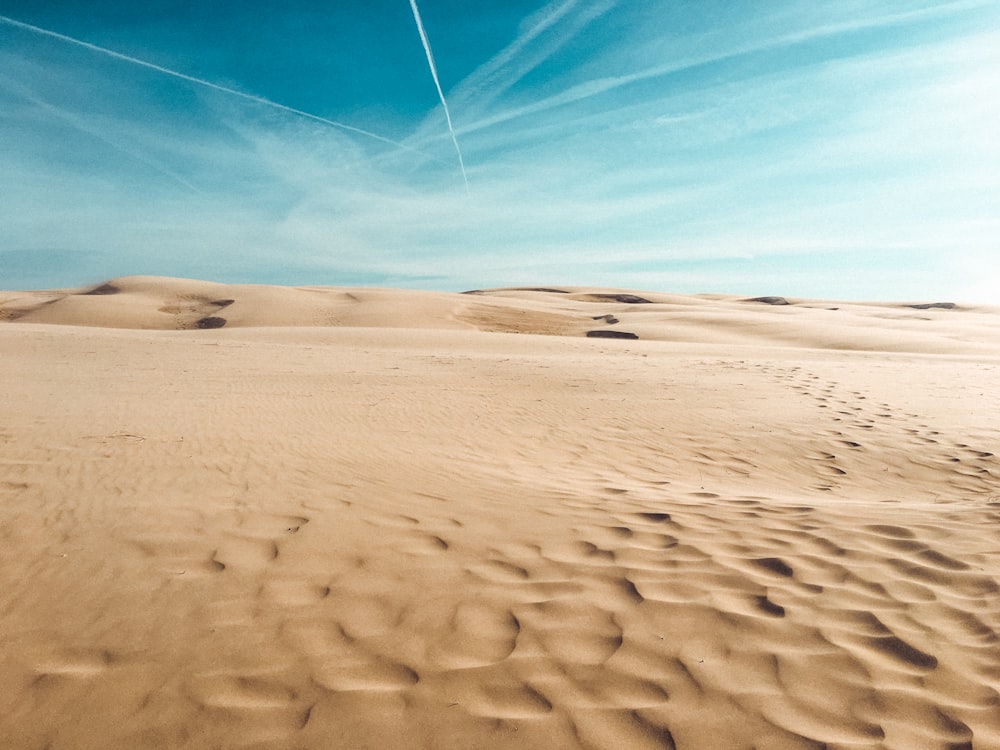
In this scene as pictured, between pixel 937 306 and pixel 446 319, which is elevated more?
pixel 446 319

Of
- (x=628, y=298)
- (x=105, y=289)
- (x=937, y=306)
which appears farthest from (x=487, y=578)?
(x=937, y=306)

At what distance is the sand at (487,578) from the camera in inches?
98.6

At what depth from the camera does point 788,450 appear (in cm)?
784

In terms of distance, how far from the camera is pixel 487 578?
3.63 meters

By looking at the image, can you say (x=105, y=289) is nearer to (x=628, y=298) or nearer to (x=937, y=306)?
(x=628, y=298)

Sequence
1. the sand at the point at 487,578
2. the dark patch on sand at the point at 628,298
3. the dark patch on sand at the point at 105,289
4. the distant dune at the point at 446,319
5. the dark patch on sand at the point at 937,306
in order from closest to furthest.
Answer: the sand at the point at 487,578 < the distant dune at the point at 446,319 < the dark patch on sand at the point at 105,289 < the dark patch on sand at the point at 628,298 < the dark patch on sand at the point at 937,306

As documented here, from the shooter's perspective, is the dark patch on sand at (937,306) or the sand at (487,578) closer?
the sand at (487,578)

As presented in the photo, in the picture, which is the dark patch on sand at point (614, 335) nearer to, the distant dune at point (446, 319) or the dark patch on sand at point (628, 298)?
the distant dune at point (446, 319)

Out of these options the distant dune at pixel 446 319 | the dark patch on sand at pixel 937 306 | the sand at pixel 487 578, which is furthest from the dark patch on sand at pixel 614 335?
the dark patch on sand at pixel 937 306

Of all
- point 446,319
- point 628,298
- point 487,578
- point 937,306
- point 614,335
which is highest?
point 487,578

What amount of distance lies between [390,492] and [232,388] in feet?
22.3

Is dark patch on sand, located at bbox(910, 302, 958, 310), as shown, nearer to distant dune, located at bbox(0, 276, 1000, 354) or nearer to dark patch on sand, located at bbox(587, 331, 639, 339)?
distant dune, located at bbox(0, 276, 1000, 354)

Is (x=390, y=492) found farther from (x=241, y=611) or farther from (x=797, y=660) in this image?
(x=797, y=660)

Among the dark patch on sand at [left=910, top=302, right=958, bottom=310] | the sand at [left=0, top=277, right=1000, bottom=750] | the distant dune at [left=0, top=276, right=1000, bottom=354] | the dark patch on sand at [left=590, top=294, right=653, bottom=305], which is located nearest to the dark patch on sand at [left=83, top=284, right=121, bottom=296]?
the distant dune at [left=0, top=276, right=1000, bottom=354]
